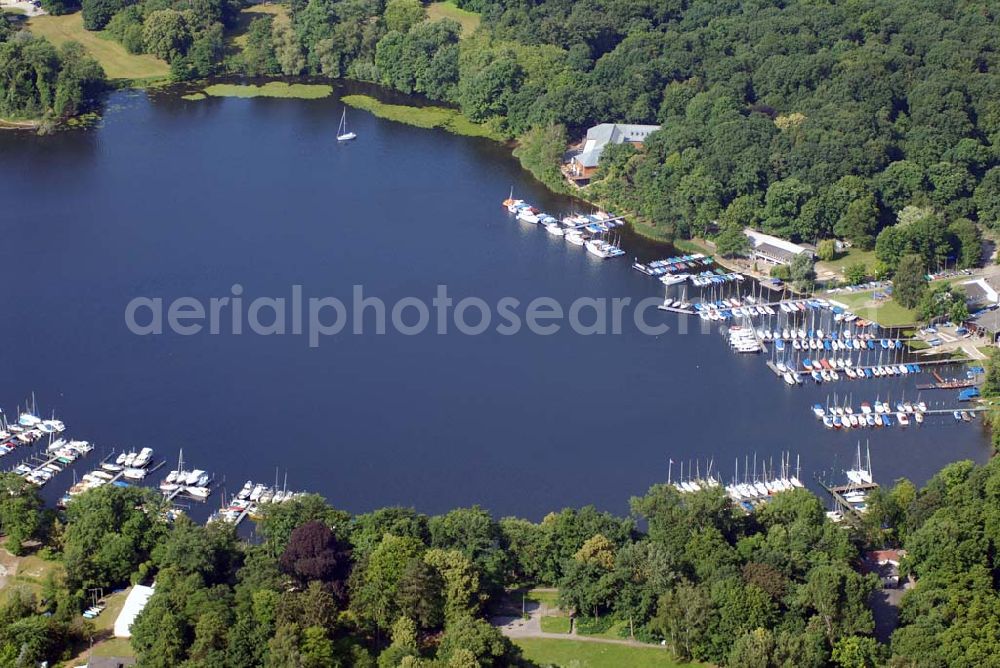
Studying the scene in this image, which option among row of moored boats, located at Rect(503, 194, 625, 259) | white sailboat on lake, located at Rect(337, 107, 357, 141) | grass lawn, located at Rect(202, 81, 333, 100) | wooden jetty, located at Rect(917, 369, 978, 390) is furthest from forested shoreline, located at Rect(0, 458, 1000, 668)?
grass lawn, located at Rect(202, 81, 333, 100)

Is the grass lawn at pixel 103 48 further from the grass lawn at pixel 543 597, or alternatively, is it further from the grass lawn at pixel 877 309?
the grass lawn at pixel 543 597

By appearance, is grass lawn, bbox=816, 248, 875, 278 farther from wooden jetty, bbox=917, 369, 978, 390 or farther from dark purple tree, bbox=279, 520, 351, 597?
dark purple tree, bbox=279, 520, 351, 597

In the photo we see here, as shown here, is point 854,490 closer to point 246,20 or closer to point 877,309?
point 877,309

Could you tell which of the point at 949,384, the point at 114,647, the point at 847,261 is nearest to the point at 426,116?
the point at 847,261

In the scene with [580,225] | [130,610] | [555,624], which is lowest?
[555,624]

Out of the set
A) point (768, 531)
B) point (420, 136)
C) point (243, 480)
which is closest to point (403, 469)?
point (243, 480)

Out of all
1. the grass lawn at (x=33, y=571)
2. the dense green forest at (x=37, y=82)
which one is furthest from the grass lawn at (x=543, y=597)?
the dense green forest at (x=37, y=82)
